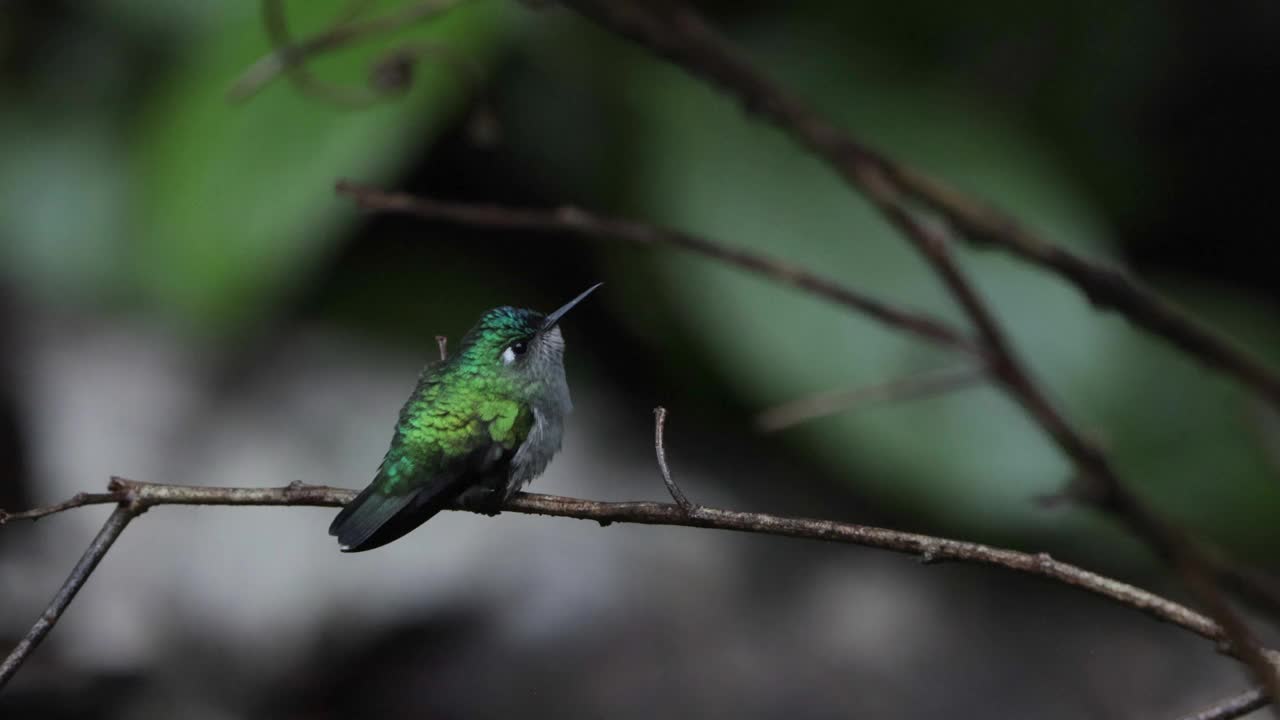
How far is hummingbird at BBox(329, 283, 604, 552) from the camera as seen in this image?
1113 millimetres

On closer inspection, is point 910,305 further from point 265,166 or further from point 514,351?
point 514,351

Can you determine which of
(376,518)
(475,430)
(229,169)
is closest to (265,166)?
(229,169)

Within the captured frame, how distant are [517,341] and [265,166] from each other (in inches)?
68.8

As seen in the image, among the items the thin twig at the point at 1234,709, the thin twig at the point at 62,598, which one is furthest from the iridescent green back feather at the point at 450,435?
the thin twig at the point at 1234,709

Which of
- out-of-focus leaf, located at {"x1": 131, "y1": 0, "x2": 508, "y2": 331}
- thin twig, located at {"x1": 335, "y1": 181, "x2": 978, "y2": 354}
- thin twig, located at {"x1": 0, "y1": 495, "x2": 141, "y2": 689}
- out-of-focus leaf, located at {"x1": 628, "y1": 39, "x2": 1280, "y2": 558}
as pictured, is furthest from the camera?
out-of-focus leaf, located at {"x1": 628, "y1": 39, "x2": 1280, "y2": 558}

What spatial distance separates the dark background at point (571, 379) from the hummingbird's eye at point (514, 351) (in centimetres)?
158

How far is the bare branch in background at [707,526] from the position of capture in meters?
1.02

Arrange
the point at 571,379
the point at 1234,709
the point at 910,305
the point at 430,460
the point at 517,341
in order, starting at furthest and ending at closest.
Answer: the point at 571,379, the point at 910,305, the point at 517,341, the point at 430,460, the point at 1234,709

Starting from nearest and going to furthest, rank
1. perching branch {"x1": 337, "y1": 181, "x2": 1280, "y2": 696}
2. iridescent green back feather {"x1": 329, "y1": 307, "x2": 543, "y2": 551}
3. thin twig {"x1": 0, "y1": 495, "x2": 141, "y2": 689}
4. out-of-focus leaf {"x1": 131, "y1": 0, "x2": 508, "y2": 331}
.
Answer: perching branch {"x1": 337, "y1": 181, "x2": 1280, "y2": 696}, thin twig {"x1": 0, "y1": 495, "x2": 141, "y2": 689}, iridescent green back feather {"x1": 329, "y1": 307, "x2": 543, "y2": 551}, out-of-focus leaf {"x1": 131, "y1": 0, "x2": 508, "y2": 331}

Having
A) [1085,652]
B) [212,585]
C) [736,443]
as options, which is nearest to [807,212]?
[736,443]

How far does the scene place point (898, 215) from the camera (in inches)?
27.7

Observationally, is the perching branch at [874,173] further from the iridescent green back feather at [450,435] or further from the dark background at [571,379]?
the dark background at [571,379]

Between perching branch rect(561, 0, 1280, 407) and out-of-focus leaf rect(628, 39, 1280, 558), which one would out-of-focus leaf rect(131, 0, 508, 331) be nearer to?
out-of-focus leaf rect(628, 39, 1280, 558)

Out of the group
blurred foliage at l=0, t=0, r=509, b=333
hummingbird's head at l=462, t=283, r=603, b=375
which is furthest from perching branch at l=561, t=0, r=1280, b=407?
blurred foliage at l=0, t=0, r=509, b=333
